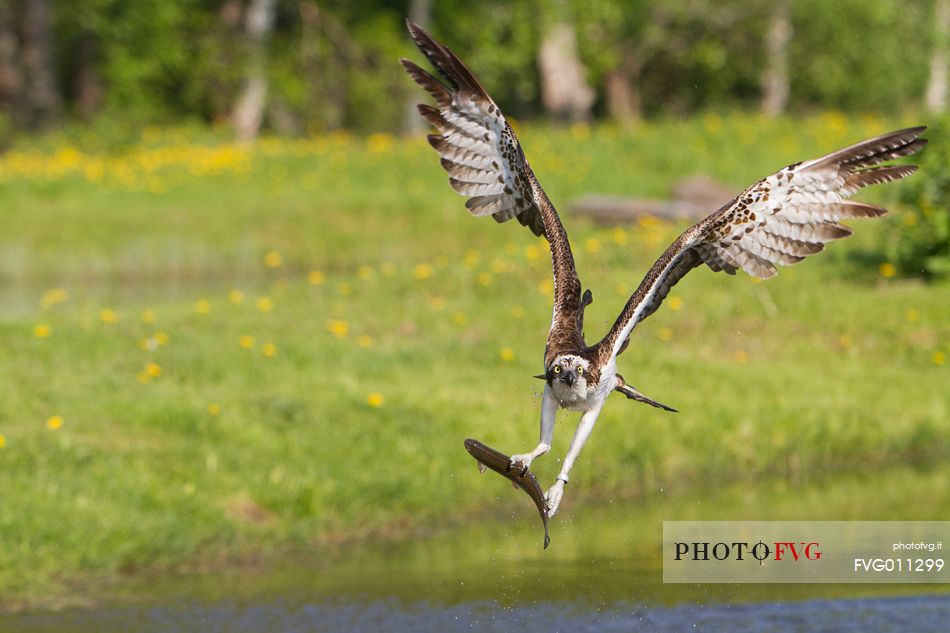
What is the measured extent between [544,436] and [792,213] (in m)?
1.71

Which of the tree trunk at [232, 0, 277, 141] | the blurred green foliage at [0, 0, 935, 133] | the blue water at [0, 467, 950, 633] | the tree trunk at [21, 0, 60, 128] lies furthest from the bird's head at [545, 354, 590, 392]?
the tree trunk at [232, 0, 277, 141]

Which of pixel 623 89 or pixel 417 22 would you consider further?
pixel 623 89

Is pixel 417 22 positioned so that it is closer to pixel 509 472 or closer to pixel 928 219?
pixel 928 219

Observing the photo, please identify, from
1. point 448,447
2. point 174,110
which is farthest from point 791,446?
point 174,110

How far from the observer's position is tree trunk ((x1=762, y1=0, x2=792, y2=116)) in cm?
3678

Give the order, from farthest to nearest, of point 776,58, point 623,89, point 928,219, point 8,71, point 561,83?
point 623,89, point 776,58, point 561,83, point 8,71, point 928,219

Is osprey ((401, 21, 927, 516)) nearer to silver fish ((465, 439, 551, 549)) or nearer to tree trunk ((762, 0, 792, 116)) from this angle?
silver fish ((465, 439, 551, 549))

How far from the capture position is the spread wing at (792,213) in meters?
7.75

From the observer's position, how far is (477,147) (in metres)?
8.27

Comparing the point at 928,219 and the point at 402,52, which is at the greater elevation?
the point at 402,52

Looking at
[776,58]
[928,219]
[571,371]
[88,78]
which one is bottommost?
[571,371]

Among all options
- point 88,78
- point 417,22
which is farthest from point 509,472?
point 88,78

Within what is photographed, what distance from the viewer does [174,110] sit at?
40125 mm

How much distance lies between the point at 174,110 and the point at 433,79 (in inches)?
1296
